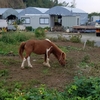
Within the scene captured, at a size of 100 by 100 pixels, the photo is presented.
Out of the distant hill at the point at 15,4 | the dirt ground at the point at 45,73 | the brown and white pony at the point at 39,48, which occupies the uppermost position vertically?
the distant hill at the point at 15,4

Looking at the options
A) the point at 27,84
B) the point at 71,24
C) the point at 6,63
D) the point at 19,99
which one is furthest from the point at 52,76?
the point at 71,24

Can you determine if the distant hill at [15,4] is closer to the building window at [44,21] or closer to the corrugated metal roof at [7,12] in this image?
the corrugated metal roof at [7,12]

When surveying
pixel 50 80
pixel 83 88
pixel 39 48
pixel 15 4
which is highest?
pixel 15 4

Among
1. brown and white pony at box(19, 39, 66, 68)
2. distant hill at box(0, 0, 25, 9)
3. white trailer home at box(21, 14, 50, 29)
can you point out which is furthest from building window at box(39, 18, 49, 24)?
brown and white pony at box(19, 39, 66, 68)

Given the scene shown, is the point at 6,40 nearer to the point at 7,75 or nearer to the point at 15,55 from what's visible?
the point at 15,55

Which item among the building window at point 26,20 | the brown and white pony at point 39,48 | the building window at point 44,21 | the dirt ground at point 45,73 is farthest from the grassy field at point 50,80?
the building window at point 26,20

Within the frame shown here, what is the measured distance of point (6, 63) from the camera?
11.2 meters

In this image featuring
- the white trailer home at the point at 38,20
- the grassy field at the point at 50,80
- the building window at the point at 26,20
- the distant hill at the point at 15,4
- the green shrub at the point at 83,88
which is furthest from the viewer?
the distant hill at the point at 15,4

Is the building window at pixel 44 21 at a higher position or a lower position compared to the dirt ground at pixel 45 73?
higher

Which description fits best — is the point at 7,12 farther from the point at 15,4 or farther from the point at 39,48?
the point at 39,48

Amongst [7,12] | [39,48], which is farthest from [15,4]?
[39,48]

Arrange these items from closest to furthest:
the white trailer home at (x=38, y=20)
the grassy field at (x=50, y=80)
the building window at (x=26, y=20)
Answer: the grassy field at (x=50, y=80), the white trailer home at (x=38, y=20), the building window at (x=26, y=20)

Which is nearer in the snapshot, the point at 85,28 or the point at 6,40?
the point at 6,40

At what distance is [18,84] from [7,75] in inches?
53.3
